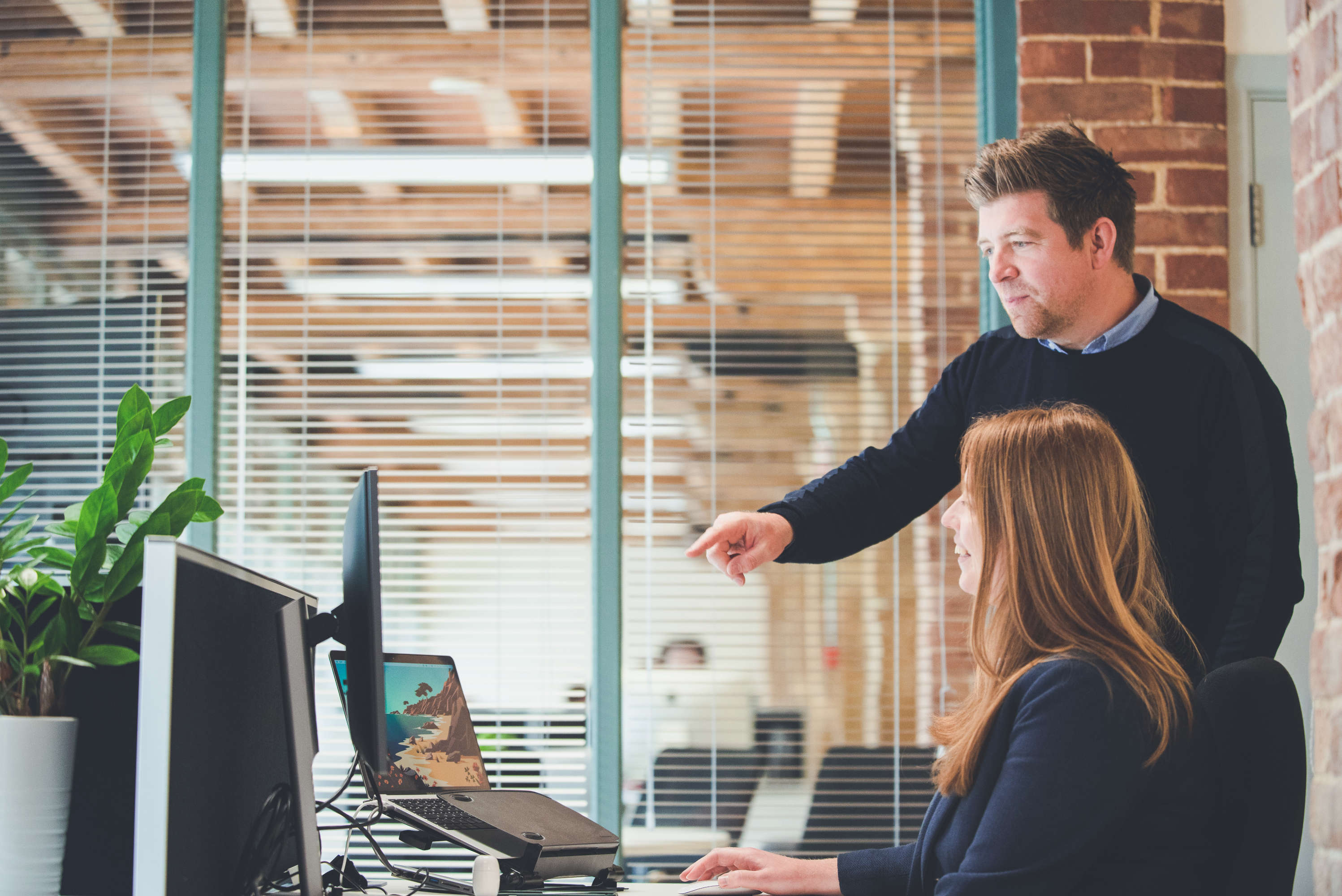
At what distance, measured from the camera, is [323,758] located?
8.48 ft

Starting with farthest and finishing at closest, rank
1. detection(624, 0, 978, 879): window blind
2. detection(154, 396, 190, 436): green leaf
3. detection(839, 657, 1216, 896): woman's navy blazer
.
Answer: detection(624, 0, 978, 879): window blind, detection(154, 396, 190, 436): green leaf, detection(839, 657, 1216, 896): woman's navy blazer

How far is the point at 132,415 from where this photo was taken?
4.91 ft

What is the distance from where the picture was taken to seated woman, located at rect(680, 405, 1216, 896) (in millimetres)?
1086

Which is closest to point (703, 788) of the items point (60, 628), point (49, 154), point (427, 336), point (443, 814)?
point (443, 814)

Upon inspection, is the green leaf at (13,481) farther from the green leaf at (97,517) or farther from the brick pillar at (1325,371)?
the brick pillar at (1325,371)

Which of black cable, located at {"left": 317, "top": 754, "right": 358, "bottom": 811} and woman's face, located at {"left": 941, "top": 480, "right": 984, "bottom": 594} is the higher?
woman's face, located at {"left": 941, "top": 480, "right": 984, "bottom": 594}

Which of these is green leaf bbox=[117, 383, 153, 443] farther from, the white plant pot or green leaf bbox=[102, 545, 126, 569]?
the white plant pot

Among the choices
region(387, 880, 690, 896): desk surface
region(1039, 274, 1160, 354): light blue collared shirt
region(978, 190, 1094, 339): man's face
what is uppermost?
region(978, 190, 1094, 339): man's face

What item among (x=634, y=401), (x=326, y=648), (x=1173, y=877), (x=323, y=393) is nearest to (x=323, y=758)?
(x=326, y=648)

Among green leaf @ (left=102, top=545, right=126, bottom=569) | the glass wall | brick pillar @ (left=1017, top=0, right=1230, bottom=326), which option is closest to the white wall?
brick pillar @ (left=1017, top=0, right=1230, bottom=326)

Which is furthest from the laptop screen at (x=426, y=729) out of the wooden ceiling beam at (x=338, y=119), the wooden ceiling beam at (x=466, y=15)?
the wooden ceiling beam at (x=466, y=15)

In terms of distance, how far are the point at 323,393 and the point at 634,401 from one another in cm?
75

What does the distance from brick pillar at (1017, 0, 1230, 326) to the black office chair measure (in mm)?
1603

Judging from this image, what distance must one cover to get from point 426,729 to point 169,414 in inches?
22.8
